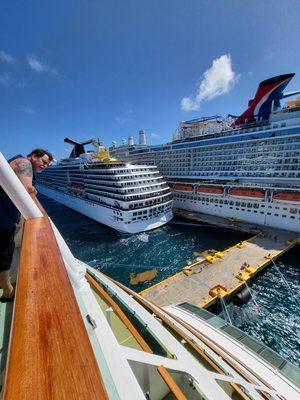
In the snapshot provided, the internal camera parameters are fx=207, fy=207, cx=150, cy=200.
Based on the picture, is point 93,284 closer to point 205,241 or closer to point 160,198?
point 205,241

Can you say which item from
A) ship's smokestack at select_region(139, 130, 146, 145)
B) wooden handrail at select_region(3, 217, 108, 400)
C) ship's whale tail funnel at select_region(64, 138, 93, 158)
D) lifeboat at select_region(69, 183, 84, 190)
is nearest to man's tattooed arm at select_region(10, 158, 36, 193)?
wooden handrail at select_region(3, 217, 108, 400)

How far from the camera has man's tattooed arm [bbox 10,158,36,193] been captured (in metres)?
2.64

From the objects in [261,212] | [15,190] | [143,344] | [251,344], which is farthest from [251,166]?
[15,190]

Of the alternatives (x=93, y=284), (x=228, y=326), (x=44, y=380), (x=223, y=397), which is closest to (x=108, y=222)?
(x=228, y=326)

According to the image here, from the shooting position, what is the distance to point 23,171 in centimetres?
269

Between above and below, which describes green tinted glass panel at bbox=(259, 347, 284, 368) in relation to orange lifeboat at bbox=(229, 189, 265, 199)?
below

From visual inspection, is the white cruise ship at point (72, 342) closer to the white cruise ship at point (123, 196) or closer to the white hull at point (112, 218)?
the white hull at point (112, 218)

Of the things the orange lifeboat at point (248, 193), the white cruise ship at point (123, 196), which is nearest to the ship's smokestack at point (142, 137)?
the white cruise ship at point (123, 196)

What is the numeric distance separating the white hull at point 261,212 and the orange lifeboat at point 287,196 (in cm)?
65

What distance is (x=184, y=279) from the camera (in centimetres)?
1611

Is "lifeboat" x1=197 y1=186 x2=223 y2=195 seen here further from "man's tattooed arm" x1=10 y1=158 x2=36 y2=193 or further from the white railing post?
the white railing post

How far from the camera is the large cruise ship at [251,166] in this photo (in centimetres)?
2645

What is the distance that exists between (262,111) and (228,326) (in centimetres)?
3747

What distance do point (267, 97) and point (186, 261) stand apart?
31.4 metres
